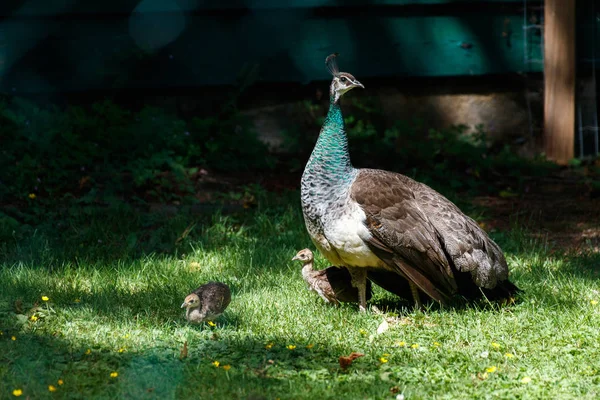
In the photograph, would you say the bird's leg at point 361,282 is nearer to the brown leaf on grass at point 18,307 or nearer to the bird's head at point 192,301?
the bird's head at point 192,301

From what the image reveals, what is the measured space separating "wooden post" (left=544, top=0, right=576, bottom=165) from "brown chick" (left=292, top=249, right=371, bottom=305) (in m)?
4.07

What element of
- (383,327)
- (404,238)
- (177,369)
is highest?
(404,238)

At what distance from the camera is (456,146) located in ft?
28.3

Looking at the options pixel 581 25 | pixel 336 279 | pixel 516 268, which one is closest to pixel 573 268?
pixel 516 268

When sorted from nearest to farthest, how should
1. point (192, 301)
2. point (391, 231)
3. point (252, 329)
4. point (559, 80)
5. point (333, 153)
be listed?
point (192, 301), point (252, 329), point (391, 231), point (333, 153), point (559, 80)

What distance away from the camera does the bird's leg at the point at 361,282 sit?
5.29m

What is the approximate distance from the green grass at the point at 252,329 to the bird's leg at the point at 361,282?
0.09 metres

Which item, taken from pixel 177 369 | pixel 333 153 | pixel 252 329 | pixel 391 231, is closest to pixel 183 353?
pixel 177 369

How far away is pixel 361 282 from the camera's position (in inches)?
210

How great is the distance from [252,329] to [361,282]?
0.78 meters

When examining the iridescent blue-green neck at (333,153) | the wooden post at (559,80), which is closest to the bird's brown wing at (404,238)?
the iridescent blue-green neck at (333,153)

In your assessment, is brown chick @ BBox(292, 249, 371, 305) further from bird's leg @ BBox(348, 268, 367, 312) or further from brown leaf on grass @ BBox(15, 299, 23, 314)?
brown leaf on grass @ BBox(15, 299, 23, 314)

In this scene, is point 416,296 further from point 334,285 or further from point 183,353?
point 183,353

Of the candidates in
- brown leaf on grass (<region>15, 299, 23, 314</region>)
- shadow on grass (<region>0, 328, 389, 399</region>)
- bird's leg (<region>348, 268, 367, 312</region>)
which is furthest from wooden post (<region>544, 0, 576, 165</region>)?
brown leaf on grass (<region>15, 299, 23, 314</region>)
